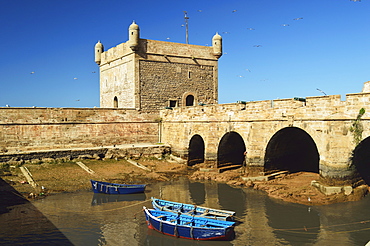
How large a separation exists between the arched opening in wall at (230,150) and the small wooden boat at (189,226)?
10166 mm

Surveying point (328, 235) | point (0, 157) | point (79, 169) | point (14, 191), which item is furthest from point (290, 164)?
point (0, 157)

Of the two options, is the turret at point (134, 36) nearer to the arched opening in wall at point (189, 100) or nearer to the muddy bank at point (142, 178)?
the arched opening in wall at point (189, 100)

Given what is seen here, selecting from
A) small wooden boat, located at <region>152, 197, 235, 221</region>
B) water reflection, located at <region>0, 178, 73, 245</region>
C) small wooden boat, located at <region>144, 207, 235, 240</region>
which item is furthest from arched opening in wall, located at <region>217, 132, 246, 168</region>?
water reflection, located at <region>0, 178, 73, 245</region>

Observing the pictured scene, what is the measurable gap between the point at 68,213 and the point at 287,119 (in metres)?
11.8

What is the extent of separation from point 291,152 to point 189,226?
466 inches

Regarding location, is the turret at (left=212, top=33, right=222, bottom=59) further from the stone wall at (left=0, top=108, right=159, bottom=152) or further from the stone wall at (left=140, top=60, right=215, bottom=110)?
the stone wall at (left=0, top=108, right=159, bottom=152)

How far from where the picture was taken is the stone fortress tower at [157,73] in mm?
27578

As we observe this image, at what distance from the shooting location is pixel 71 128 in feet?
80.6

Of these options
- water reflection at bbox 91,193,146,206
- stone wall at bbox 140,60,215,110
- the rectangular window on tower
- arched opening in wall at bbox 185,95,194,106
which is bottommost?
water reflection at bbox 91,193,146,206

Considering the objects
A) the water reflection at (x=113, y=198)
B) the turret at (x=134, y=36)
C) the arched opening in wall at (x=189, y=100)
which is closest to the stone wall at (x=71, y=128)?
the arched opening in wall at (x=189, y=100)

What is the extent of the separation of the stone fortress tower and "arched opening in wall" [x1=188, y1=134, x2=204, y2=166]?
5381 millimetres

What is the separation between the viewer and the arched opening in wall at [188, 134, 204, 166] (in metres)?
25.0

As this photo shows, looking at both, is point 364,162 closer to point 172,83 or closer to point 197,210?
point 197,210

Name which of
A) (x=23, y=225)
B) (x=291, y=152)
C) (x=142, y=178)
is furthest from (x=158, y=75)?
(x=23, y=225)
